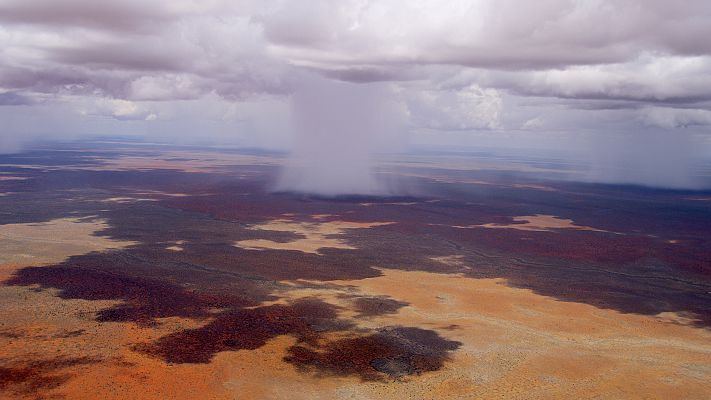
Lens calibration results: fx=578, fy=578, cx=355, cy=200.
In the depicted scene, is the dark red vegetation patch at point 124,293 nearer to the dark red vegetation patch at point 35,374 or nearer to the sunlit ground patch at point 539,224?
the dark red vegetation patch at point 35,374

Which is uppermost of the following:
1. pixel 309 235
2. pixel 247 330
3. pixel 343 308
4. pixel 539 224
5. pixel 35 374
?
pixel 539 224

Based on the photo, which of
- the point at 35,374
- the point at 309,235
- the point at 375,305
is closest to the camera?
the point at 35,374

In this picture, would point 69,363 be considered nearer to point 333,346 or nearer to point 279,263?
point 333,346

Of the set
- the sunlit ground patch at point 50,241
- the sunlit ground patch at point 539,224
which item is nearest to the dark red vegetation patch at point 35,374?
the sunlit ground patch at point 50,241

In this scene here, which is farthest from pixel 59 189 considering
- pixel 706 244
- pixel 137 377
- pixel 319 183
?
pixel 706 244

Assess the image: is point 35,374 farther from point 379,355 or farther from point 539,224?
point 539,224

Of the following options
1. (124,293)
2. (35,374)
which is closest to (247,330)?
(35,374)

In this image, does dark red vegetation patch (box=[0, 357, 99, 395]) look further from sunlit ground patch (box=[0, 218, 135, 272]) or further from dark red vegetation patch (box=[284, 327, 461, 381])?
sunlit ground patch (box=[0, 218, 135, 272])
